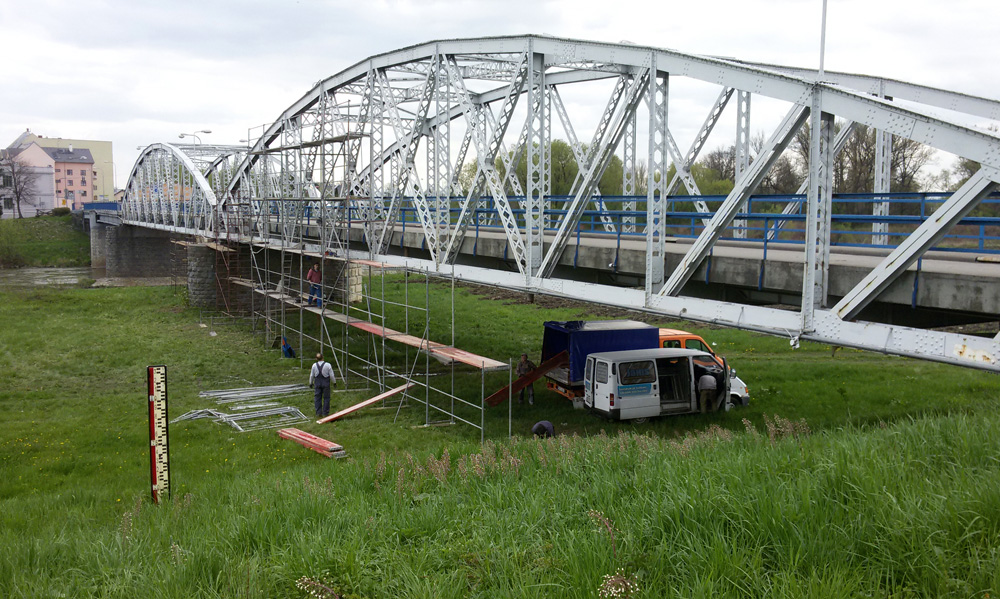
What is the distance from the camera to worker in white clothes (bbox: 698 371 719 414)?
613 inches

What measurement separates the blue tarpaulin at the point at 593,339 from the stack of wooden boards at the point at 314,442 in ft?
18.8

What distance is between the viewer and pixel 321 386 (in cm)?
1622

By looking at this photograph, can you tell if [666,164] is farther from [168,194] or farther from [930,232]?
[168,194]

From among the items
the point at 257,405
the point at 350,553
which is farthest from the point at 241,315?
the point at 350,553

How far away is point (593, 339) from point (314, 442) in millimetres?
6578

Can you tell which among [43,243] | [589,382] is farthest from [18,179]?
[589,382]

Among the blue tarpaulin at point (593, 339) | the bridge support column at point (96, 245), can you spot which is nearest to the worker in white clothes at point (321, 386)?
the blue tarpaulin at point (593, 339)

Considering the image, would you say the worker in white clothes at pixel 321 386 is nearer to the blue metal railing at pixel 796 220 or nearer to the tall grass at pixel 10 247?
the blue metal railing at pixel 796 220

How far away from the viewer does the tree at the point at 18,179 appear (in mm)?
95137

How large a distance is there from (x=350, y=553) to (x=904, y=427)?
5.32 m

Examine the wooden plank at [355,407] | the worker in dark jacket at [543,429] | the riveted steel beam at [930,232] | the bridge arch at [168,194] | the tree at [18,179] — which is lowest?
the wooden plank at [355,407]

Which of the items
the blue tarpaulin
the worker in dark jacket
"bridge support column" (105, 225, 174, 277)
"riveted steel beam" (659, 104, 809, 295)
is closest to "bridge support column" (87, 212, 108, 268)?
"bridge support column" (105, 225, 174, 277)

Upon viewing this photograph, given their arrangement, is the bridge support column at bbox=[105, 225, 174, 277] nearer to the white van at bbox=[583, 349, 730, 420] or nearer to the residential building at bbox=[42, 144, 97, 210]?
the white van at bbox=[583, 349, 730, 420]

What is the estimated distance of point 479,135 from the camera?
15023mm
